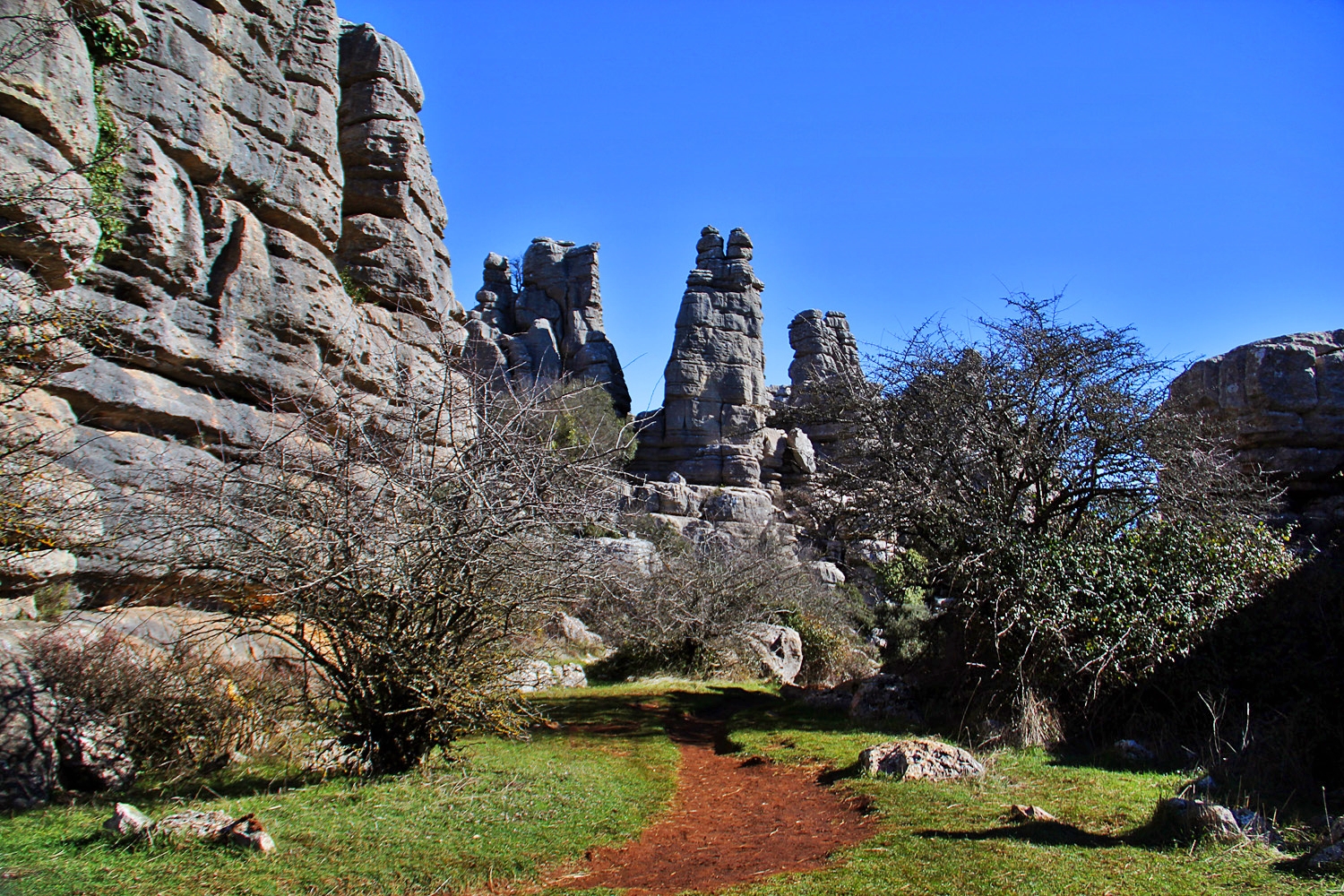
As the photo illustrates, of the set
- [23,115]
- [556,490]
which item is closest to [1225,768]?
[556,490]

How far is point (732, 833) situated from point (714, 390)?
4016 cm

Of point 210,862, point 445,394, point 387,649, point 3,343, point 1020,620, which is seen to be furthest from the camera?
point 1020,620

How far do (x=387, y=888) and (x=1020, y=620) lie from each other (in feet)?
25.5

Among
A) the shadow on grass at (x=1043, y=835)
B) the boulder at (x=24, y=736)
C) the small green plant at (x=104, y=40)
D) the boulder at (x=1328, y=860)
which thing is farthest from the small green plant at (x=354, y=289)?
the boulder at (x=1328, y=860)

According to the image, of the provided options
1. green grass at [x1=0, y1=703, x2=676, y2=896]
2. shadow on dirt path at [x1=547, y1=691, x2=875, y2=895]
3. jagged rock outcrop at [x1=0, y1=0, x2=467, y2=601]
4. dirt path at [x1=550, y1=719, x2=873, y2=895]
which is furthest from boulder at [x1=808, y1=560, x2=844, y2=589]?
green grass at [x1=0, y1=703, x2=676, y2=896]

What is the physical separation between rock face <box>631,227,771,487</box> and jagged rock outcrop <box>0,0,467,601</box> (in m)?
29.0

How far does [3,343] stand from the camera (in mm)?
5949

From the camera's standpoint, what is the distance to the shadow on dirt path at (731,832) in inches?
217

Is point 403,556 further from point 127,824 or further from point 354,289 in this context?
point 354,289

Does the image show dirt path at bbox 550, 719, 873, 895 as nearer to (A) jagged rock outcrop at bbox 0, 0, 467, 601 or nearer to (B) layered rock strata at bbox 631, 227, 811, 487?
(A) jagged rock outcrop at bbox 0, 0, 467, 601

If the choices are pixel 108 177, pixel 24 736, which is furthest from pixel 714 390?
pixel 24 736

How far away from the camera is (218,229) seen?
11758 mm

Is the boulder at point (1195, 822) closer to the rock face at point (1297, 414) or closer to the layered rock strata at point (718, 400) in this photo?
the rock face at point (1297, 414)

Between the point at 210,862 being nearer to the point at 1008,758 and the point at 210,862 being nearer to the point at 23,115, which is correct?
the point at 1008,758
